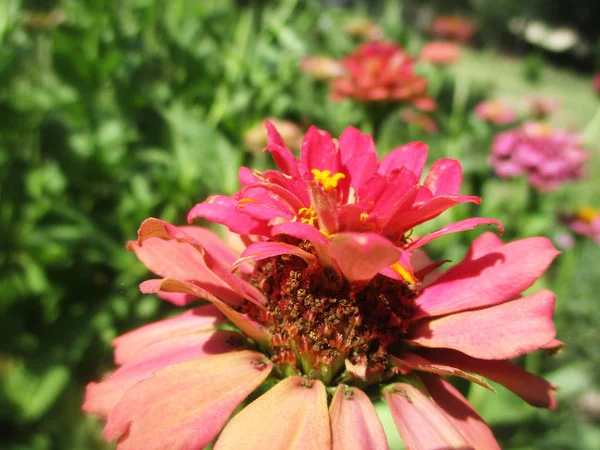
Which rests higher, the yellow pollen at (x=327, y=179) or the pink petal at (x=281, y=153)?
the pink petal at (x=281, y=153)

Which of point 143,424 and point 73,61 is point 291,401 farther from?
point 73,61

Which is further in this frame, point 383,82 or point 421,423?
point 383,82

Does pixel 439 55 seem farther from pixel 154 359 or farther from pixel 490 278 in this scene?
pixel 154 359

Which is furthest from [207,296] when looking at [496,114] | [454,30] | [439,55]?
[454,30]

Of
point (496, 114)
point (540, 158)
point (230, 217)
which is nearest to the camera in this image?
point (230, 217)

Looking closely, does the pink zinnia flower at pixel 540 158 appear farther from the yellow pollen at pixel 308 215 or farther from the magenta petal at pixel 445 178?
the yellow pollen at pixel 308 215

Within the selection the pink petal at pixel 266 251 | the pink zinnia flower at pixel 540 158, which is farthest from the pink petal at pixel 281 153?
the pink zinnia flower at pixel 540 158

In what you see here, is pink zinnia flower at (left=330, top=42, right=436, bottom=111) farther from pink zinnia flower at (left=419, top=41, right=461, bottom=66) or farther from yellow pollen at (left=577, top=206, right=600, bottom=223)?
pink zinnia flower at (left=419, top=41, right=461, bottom=66)
